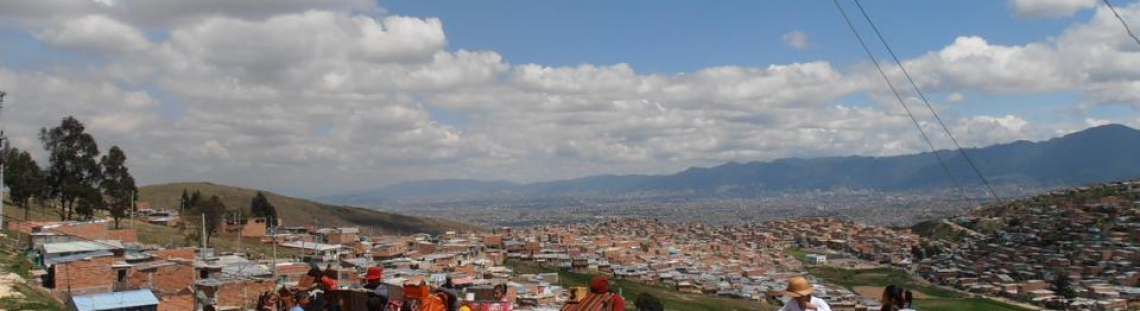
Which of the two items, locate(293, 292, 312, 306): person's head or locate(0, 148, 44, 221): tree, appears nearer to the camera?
locate(293, 292, 312, 306): person's head

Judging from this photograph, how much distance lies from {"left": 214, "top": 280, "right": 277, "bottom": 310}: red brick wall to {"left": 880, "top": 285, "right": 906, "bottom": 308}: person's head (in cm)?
1932

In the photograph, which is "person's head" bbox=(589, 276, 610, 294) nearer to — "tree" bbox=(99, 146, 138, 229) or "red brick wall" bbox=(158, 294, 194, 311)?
"red brick wall" bbox=(158, 294, 194, 311)

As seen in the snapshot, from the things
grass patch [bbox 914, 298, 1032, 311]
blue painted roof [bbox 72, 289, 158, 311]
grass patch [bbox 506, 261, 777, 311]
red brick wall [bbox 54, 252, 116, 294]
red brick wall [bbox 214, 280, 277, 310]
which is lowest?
grass patch [bbox 914, 298, 1032, 311]

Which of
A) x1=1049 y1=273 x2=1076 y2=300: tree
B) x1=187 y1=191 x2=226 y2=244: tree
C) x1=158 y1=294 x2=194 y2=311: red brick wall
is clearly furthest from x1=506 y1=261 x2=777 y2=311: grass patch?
x1=158 y1=294 x2=194 y2=311: red brick wall

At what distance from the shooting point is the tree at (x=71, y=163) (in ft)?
126

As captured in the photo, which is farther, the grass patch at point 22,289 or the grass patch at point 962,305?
the grass patch at point 962,305

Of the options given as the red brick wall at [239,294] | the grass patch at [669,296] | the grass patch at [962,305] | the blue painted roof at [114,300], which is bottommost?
the grass patch at [962,305]

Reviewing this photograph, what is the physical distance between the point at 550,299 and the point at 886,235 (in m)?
78.5

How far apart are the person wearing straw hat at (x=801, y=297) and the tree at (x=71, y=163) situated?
1574 inches

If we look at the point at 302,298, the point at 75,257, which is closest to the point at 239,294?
the point at 75,257

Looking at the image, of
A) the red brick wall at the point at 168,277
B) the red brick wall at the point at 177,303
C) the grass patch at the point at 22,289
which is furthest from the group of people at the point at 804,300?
the red brick wall at the point at 168,277

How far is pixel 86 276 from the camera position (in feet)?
67.3

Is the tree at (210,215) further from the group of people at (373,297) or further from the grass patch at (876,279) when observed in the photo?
the grass patch at (876,279)

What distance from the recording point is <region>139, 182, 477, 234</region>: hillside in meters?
99.8
